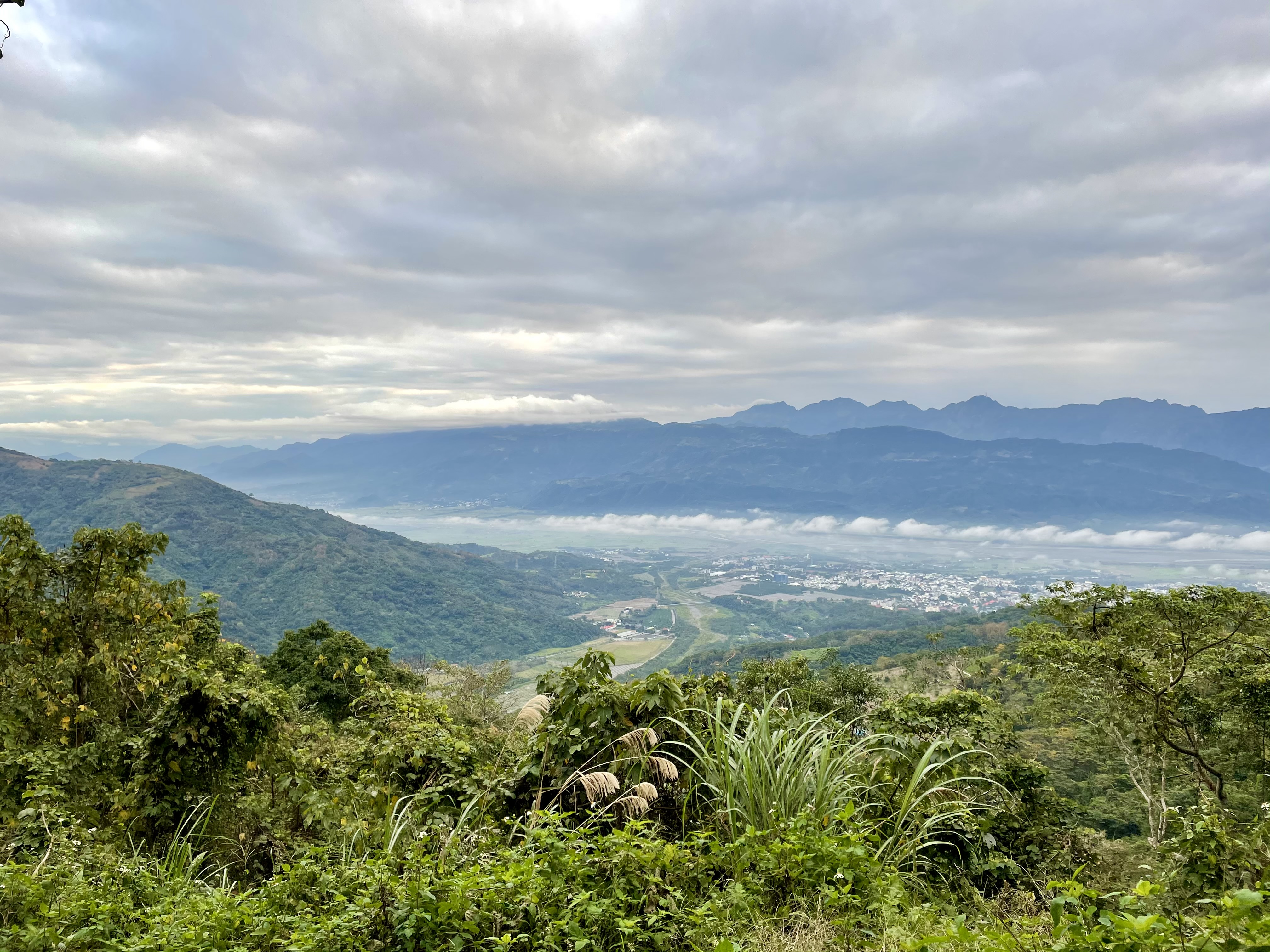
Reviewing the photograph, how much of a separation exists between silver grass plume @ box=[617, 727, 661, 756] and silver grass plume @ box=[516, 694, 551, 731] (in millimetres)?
824

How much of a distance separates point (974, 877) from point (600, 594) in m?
185

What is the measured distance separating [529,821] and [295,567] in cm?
14408

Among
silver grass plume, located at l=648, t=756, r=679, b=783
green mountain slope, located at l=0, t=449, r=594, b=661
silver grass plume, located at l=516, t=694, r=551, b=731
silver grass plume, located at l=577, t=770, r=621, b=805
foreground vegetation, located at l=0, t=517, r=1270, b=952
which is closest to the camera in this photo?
foreground vegetation, located at l=0, t=517, r=1270, b=952

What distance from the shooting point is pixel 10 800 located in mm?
5070

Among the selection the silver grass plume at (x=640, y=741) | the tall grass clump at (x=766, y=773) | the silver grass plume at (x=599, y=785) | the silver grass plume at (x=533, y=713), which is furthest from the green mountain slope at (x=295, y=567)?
the tall grass clump at (x=766, y=773)

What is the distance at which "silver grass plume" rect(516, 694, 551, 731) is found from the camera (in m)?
4.62

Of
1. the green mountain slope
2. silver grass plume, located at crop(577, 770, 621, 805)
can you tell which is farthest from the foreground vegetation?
the green mountain slope

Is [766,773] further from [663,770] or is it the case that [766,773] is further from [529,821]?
[529,821]

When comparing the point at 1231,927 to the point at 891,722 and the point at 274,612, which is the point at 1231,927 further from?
the point at 274,612

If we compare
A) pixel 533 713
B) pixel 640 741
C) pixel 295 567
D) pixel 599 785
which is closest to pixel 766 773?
pixel 640 741

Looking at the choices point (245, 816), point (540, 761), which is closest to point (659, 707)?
point (540, 761)

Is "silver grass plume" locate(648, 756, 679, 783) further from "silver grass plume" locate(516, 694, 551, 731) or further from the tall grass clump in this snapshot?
"silver grass plume" locate(516, 694, 551, 731)

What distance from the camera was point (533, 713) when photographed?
4.70 meters

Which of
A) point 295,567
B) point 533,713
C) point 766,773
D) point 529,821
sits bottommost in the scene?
point 295,567
